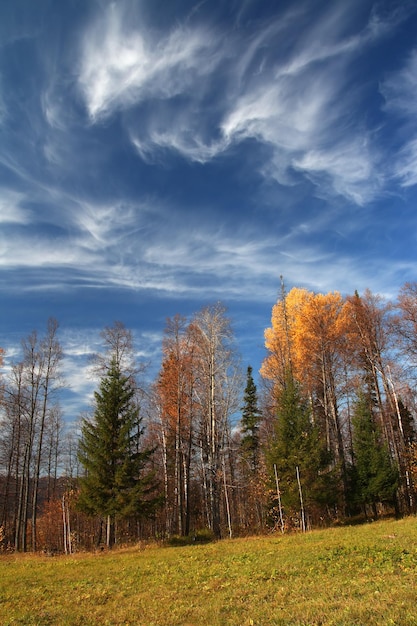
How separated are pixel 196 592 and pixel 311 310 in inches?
777

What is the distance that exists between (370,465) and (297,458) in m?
6.48

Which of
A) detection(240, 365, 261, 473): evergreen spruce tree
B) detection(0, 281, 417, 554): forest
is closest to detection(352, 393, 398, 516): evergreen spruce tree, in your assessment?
detection(0, 281, 417, 554): forest

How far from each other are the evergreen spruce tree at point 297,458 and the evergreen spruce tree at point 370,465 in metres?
3.40

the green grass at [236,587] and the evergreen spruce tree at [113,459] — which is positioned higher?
the evergreen spruce tree at [113,459]

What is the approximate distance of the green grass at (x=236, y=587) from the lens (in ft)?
20.2

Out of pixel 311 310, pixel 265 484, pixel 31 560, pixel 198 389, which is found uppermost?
pixel 311 310

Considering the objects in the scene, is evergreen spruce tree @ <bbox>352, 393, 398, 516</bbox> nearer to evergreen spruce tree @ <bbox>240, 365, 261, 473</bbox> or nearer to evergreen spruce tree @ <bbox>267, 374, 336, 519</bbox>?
evergreen spruce tree @ <bbox>267, 374, 336, 519</bbox>

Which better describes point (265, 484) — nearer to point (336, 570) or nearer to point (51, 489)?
point (336, 570)

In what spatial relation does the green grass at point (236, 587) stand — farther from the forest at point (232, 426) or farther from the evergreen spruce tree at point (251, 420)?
the evergreen spruce tree at point (251, 420)

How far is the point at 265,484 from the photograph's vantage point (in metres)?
20.8

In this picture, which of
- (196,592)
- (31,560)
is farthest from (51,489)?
(196,592)

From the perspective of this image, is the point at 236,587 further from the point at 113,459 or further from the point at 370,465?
the point at 370,465

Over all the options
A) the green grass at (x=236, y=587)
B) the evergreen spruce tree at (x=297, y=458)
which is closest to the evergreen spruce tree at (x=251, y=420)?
the evergreen spruce tree at (x=297, y=458)

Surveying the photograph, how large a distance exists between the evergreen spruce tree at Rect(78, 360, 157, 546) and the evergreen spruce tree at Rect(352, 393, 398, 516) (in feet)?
41.4
